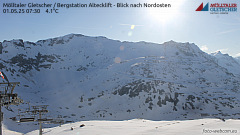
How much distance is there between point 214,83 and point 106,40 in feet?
391

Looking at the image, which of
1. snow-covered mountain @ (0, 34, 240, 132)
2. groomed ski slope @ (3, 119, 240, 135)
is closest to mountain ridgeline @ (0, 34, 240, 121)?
snow-covered mountain @ (0, 34, 240, 132)

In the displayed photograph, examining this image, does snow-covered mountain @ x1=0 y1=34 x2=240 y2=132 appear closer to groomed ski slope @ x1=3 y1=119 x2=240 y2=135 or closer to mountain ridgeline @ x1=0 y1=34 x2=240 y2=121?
mountain ridgeline @ x1=0 y1=34 x2=240 y2=121

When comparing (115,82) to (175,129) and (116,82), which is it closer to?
(116,82)

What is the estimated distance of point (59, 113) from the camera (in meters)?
52.4

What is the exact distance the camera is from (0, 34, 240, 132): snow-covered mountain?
51.0 m

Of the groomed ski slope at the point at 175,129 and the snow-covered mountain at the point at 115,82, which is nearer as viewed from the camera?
the groomed ski slope at the point at 175,129

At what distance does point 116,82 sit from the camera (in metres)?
75.8

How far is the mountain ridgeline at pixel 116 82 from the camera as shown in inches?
2010

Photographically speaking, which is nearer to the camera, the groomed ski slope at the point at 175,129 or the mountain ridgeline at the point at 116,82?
the groomed ski slope at the point at 175,129

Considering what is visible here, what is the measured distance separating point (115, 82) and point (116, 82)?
0.56 metres

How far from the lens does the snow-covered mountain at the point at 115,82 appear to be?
50969mm

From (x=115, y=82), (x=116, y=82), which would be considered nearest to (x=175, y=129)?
(x=116, y=82)

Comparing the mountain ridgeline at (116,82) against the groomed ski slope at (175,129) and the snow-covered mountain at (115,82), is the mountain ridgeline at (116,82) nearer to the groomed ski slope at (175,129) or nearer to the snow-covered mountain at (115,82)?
the snow-covered mountain at (115,82)

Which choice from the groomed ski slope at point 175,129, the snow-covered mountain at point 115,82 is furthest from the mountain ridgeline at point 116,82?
the groomed ski slope at point 175,129
